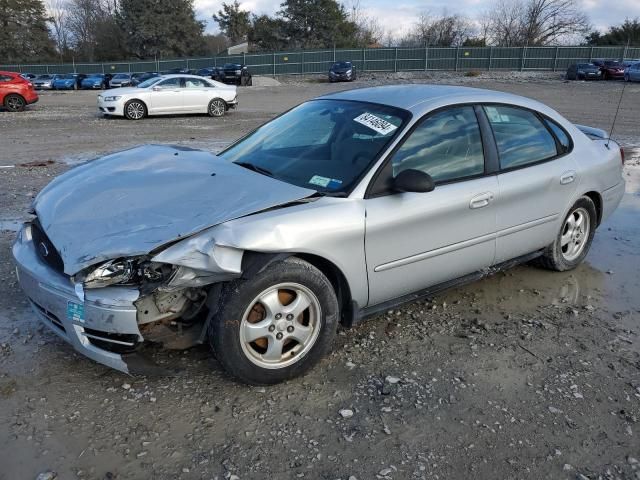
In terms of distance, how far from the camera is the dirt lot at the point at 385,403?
257cm

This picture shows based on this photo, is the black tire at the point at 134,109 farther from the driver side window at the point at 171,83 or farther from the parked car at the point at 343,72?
the parked car at the point at 343,72

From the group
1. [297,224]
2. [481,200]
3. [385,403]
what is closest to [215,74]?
[481,200]

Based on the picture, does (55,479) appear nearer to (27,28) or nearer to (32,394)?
(32,394)

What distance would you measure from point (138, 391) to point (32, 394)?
565 millimetres

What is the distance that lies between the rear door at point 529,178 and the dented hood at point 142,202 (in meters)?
1.61

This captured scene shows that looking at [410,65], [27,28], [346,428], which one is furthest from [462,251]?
[27,28]

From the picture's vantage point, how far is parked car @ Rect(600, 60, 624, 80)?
3706cm

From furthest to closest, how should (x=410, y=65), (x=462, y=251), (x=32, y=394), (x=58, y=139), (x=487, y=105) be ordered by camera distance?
(x=410, y=65) < (x=58, y=139) < (x=487, y=105) < (x=462, y=251) < (x=32, y=394)

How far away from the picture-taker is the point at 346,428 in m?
2.81

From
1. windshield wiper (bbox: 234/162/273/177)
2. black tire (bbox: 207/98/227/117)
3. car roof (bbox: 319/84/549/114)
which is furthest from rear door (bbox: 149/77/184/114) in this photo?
windshield wiper (bbox: 234/162/273/177)

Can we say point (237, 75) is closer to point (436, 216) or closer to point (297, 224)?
point (436, 216)

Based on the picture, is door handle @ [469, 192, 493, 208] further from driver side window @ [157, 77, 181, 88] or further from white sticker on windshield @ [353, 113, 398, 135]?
driver side window @ [157, 77, 181, 88]

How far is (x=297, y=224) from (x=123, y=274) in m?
0.93

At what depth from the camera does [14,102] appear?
19.7 metres
